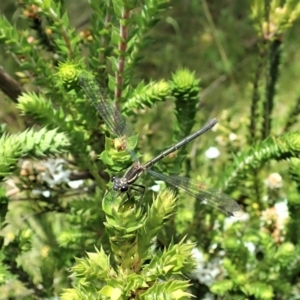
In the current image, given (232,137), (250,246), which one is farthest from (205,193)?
(232,137)

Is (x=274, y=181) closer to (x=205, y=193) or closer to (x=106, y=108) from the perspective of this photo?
(x=205, y=193)

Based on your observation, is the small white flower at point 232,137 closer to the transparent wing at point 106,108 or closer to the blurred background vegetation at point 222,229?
the blurred background vegetation at point 222,229

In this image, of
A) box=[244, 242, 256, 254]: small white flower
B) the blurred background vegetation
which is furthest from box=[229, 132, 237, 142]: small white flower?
box=[244, 242, 256, 254]: small white flower

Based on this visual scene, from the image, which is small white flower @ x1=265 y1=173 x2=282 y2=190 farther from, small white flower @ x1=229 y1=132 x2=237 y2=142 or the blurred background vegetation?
small white flower @ x1=229 y1=132 x2=237 y2=142

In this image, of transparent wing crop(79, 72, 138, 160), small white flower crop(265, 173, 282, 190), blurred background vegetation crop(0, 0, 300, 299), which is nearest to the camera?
transparent wing crop(79, 72, 138, 160)

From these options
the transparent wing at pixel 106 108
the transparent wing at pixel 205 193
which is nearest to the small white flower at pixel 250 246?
the transparent wing at pixel 205 193

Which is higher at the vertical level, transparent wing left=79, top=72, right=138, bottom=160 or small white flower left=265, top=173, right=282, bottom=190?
transparent wing left=79, top=72, right=138, bottom=160

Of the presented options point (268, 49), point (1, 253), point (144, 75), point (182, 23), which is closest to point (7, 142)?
point (1, 253)
